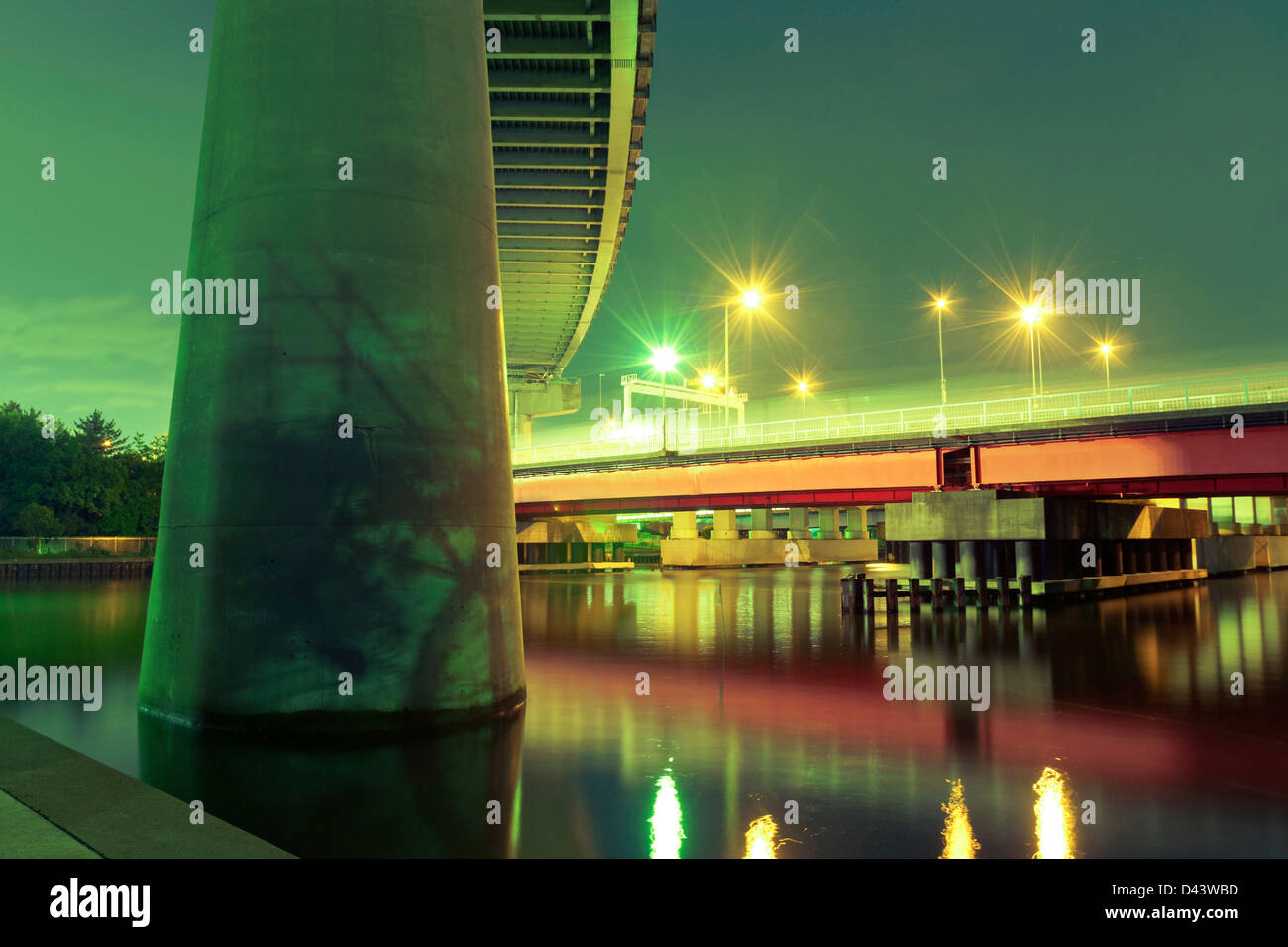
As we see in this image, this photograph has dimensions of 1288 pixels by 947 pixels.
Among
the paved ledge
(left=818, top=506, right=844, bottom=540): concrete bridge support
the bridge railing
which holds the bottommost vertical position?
the paved ledge

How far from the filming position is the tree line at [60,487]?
70625 mm

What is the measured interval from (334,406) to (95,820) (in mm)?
5937

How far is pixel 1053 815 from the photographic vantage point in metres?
8.80

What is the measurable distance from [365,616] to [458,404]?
2.87m

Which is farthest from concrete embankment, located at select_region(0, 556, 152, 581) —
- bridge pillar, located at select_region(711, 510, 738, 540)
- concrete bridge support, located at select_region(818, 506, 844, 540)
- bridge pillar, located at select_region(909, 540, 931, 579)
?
concrete bridge support, located at select_region(818, 506, 844, 540)

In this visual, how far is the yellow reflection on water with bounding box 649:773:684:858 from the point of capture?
789cm

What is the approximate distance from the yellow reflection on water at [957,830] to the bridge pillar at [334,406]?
230 inches

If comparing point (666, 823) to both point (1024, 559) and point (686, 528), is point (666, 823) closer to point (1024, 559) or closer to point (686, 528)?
point (1024, 559)

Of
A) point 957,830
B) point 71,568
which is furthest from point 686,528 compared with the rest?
point 957,830

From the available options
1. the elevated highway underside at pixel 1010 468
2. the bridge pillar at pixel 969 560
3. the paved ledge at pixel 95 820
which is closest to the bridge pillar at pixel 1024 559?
the bridge pillar at pixel 969 560

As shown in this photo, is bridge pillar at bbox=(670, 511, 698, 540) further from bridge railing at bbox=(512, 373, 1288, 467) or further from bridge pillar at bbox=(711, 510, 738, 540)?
bridge railing at bbox=(512, 373, 1288, 467)

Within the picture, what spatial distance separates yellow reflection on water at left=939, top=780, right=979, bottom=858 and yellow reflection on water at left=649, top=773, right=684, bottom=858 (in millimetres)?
2164
